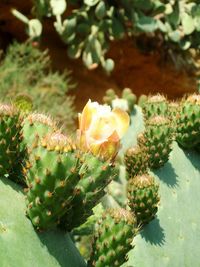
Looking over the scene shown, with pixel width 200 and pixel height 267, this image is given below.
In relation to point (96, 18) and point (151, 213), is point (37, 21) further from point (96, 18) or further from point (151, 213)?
point (151, 213)

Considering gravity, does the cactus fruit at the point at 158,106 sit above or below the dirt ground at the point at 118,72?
above

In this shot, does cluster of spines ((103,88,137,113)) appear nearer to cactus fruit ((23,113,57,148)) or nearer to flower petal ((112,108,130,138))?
flower petal ((112,108,130,138))

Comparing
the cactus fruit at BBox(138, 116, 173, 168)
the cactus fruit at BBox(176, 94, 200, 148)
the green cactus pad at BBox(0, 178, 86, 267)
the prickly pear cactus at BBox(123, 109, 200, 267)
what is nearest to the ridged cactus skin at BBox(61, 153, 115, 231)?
the green cactus pad at BBox(0, 178, 86, 267)

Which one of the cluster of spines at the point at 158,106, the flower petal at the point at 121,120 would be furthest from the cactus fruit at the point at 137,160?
the flower petal at the point at 121,120

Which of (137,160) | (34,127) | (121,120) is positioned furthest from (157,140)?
(34,127)

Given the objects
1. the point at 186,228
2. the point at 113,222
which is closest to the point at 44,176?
the point at 113,222

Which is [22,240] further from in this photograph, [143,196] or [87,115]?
[143,196]

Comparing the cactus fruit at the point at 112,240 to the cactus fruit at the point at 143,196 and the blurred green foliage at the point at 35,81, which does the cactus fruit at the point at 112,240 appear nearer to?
the cactus fruit at the point at 143,196

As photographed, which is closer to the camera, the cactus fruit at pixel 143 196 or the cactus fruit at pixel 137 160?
the cactus fruit at pixel 143 196
